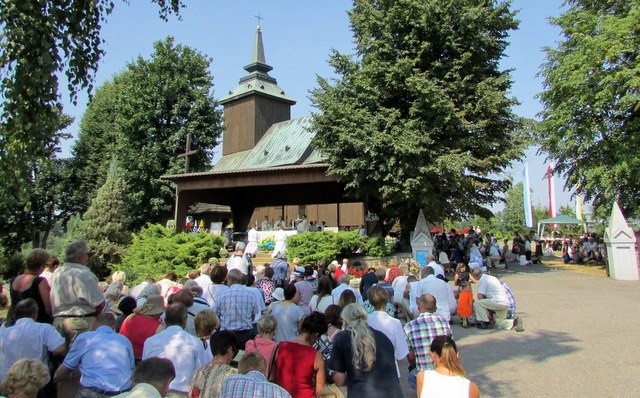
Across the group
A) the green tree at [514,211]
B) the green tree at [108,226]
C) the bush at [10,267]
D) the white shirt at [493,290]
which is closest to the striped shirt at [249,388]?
the white shirt at [493,290]

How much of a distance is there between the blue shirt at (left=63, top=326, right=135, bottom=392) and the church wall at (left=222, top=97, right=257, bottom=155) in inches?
1381

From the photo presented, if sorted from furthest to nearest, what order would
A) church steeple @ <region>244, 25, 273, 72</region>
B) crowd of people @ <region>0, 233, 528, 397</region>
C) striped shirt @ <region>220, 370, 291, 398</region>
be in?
church steeple @ <region>244, 25, 273, 72</region> < crowd of people @ <region>0, 233, 528, 397</region> < striped shirt @ <region>220, 370, 291, 398</region>

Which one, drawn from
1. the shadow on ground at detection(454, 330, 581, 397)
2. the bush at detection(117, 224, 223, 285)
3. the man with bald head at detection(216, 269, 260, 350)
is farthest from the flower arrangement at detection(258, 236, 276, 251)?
the man with bald head at detection(216, 269, 260, 350)

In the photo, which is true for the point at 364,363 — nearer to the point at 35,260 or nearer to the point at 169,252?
the point at 35,260

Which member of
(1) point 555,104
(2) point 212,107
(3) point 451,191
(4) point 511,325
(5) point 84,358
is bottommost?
(4) point 511,325

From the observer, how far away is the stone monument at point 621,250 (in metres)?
16.8

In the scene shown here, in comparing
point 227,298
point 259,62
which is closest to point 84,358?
point 227,298

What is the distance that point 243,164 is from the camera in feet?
119

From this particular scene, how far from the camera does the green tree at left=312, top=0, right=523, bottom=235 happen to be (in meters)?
16.4

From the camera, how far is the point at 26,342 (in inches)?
151

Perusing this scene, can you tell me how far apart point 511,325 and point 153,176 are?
24.0 m

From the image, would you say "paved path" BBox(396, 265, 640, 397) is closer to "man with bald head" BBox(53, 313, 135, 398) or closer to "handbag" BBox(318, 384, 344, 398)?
"handbag" BBox(318, 384, 344, 398)

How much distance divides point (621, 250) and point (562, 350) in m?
12.1

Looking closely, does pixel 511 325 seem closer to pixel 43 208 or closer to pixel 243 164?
pixel 243 164
